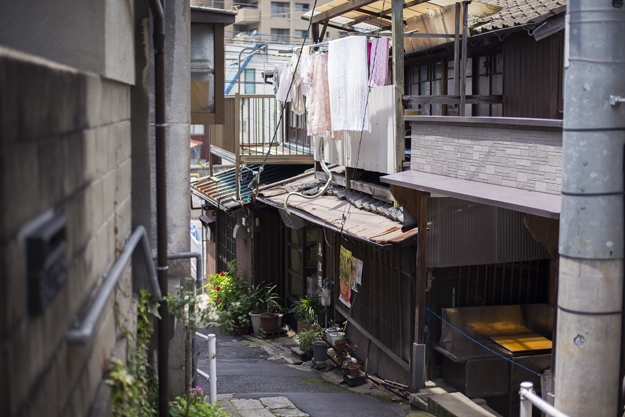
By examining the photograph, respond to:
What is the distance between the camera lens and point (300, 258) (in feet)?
59.0

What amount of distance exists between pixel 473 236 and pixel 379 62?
3736 millimetres

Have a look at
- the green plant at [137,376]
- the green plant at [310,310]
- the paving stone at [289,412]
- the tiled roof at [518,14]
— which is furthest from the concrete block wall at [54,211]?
the green plant at [310,310]

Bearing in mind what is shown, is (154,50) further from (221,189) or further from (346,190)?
(221,189)

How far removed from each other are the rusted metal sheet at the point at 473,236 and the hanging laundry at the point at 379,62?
282 centimetres

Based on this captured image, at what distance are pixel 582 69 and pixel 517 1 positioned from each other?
773cm

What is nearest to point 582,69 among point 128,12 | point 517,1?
point 128,12

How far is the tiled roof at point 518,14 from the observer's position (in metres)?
A: 9.76

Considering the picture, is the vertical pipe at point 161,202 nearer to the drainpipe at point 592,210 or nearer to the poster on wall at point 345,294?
the drainpipe at point 592,210

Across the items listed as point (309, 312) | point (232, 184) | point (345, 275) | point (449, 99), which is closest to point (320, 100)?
point (449, 99)

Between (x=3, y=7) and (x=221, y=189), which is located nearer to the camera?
(x=3, y=7)

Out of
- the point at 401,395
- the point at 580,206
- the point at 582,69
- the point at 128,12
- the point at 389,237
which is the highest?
the point at 128,12

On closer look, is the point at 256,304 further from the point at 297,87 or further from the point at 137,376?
the point at 137,376

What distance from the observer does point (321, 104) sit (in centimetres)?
1341

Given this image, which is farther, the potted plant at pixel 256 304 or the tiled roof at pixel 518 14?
the potted plant at pixel 256 304
